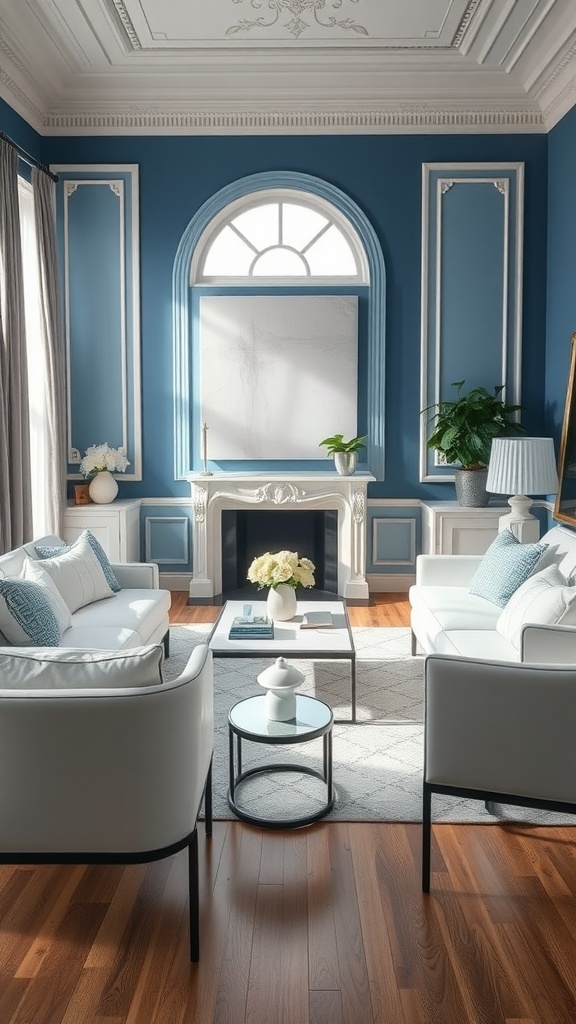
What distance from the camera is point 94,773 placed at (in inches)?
83.9

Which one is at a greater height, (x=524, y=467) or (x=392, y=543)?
(x=524, y=467)

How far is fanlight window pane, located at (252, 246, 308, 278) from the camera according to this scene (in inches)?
251

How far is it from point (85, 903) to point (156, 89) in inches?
216

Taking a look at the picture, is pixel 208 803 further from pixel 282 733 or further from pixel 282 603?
pixel 282 603

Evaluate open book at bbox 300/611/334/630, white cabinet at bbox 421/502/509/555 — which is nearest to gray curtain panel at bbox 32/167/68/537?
open book at bbox 300/611/334/630

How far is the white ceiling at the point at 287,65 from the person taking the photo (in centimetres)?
499

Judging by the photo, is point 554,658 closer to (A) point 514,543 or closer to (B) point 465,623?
(B) point 465,623

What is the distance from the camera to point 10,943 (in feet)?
7.31

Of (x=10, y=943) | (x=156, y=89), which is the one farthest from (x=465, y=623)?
(x=156, y=89)

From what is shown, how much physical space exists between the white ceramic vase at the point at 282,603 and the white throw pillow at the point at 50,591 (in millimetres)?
983

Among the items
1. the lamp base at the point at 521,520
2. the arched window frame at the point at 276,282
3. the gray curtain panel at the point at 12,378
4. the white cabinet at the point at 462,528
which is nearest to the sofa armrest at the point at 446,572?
the lamp base at the point at 521,520

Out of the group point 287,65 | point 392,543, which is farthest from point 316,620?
point 287,65

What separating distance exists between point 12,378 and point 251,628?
2.19m

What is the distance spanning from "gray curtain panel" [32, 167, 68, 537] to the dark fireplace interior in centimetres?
129
